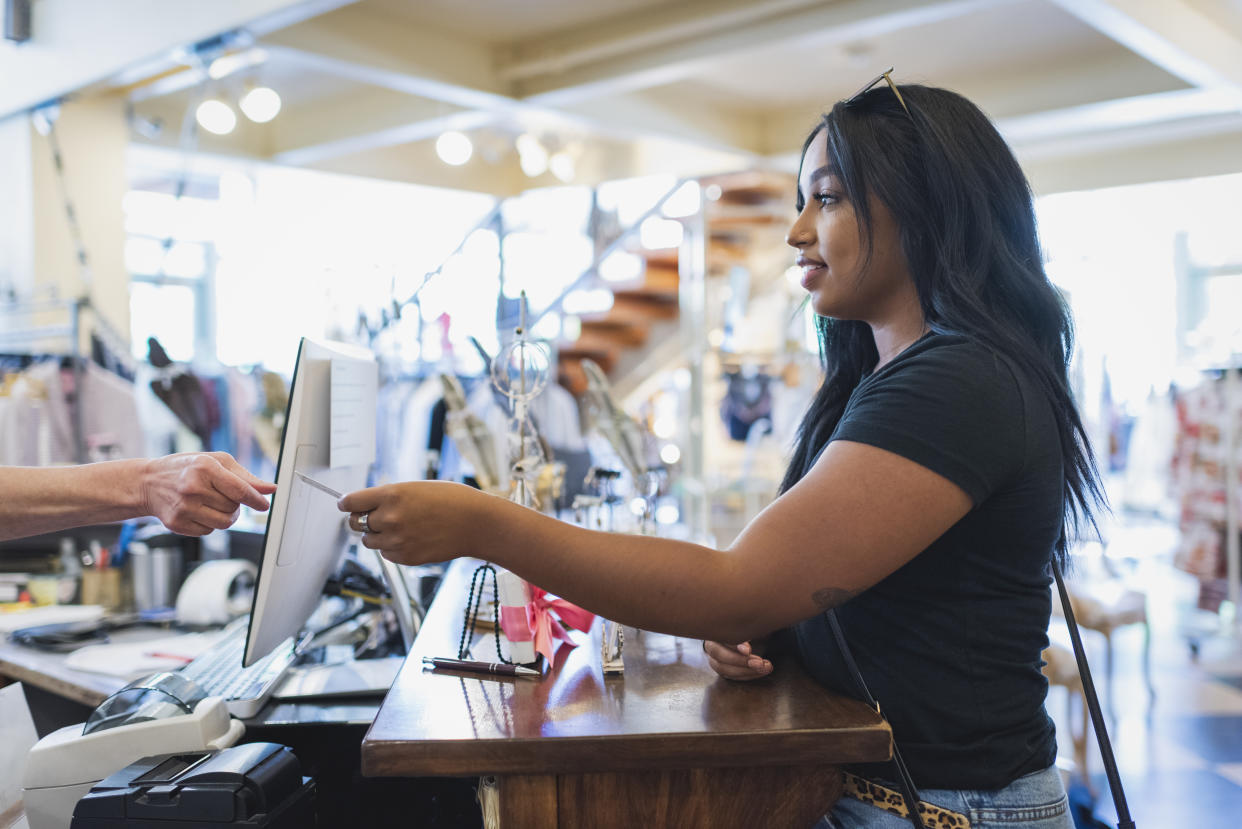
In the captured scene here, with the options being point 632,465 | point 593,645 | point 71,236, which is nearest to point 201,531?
point 593,645

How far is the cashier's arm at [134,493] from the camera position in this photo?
129 cm

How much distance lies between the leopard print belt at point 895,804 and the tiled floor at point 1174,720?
84.0 inches

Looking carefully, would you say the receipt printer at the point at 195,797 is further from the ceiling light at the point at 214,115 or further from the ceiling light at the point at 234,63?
the ceiling light at the point at 234,63

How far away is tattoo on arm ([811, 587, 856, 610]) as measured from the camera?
3.04 ft

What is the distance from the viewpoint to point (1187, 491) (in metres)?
5.53

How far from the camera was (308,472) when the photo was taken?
1289mm

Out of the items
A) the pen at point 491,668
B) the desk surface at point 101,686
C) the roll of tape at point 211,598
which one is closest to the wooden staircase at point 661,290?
the roll of tape at point 211,598

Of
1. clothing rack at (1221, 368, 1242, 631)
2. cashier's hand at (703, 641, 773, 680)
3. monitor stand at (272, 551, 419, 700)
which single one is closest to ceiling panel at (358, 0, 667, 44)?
clothing rack at (1221, 368, 1242, 631)

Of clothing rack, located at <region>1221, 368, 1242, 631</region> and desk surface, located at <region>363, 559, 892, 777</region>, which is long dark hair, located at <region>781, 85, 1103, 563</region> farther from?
clothing rack, located at <region>1221, 368, 1242, 631</region>

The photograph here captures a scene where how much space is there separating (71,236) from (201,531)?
531 cm

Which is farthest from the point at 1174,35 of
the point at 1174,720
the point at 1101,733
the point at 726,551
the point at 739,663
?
the point at 726,551

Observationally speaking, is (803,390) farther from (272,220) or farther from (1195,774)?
(272,220)

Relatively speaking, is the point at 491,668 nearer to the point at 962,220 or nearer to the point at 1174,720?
the point at 962,220

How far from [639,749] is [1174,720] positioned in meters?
4.25
